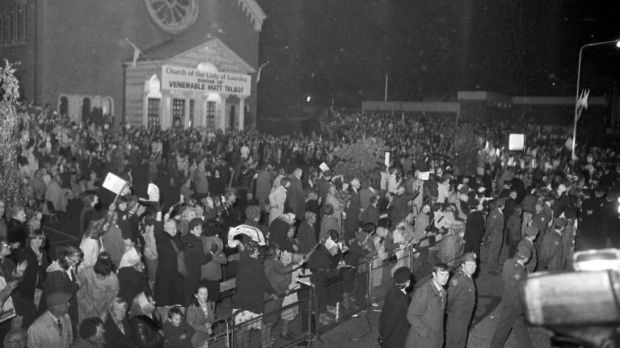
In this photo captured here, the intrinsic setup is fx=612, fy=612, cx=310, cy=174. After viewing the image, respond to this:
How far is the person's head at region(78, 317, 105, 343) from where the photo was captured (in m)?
5.49

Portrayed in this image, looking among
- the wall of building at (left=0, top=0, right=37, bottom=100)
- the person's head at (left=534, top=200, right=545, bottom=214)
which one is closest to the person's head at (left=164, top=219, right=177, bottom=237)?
the person's head at (left=534, top=200, right=545, bottom=214)

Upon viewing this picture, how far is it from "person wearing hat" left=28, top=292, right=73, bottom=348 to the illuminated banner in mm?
25172

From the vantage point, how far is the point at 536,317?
6.95ft

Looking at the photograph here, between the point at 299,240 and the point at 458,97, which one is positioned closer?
the point at 299,240

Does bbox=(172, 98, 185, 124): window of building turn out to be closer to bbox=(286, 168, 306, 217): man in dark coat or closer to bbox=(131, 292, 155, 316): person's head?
bbox=(286, 168, 306, 217): man in dark coat

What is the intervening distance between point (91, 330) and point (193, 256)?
2571 mm

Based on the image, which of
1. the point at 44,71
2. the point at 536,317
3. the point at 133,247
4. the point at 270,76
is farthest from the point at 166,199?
the point at 270,76

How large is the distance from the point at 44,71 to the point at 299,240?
24.9 metres

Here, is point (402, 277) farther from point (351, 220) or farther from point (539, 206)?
point (539, 206)

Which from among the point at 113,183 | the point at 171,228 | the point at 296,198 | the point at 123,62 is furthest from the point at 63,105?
the point at 171,228

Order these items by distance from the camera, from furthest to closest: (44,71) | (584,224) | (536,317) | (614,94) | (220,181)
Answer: (614,94), (44,71), (220,181), (584,224), (536,317)

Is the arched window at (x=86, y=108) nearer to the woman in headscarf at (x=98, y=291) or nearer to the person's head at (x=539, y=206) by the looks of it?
the person's head at (x=539, y=206)

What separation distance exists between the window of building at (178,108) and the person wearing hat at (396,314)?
90.5ft

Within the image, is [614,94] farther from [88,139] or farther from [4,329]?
[4,329]
